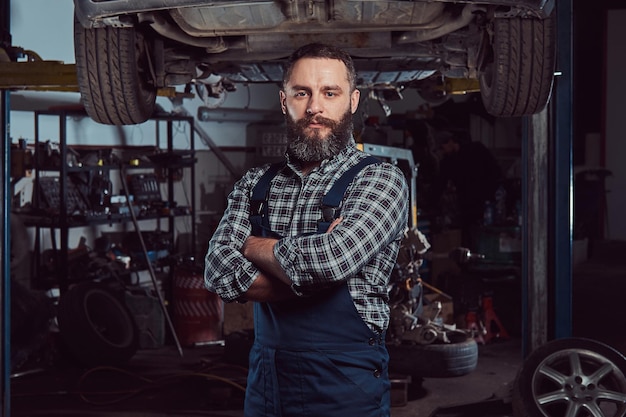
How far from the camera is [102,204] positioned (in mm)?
6973

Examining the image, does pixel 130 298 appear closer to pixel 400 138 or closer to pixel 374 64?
pixel 374 64

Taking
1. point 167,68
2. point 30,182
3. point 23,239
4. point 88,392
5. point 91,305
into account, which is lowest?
point 88,392

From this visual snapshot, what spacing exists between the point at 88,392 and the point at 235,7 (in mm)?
3009

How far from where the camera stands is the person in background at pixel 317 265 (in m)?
2.13

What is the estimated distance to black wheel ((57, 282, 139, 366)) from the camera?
6117 mm

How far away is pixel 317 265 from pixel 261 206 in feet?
1.08

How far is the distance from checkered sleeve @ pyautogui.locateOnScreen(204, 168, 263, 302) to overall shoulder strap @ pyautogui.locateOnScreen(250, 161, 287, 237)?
0.16ft

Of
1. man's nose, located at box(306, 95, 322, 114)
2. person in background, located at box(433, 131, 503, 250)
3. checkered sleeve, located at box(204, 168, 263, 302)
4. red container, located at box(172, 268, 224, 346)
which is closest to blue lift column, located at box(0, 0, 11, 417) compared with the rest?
checkered sleeve, located at box(204, 168, 263, 302)

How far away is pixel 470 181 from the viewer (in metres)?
8.86

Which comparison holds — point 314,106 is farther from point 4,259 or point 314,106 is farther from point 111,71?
point 4,259

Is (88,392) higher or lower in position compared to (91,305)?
lower

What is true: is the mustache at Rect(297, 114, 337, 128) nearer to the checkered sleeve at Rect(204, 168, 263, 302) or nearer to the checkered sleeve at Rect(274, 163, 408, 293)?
the checkered sleeve at Rect(274, 163, 408, 293)

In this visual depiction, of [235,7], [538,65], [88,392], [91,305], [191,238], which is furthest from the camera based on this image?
[191,238]

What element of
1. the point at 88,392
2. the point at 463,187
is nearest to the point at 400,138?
the point at 463,187
